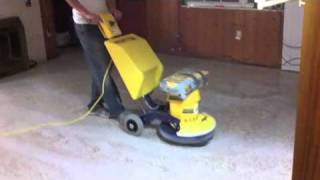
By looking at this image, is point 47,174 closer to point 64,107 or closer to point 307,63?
point 64,107

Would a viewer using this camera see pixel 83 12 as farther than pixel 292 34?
No

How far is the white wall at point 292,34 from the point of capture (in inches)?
157

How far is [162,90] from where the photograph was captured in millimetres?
2648

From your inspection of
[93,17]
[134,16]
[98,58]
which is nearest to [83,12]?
[93,17]

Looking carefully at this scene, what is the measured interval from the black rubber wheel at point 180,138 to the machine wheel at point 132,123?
6.1 inches

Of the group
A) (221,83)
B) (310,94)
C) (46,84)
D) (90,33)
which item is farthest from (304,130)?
(46,84)

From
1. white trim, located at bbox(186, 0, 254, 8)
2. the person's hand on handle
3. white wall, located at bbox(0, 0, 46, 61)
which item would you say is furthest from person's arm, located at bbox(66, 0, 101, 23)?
white trim, located at bbox(186, 0, 254, 8)

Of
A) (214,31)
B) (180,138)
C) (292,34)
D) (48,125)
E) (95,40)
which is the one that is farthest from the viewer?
(214,31)

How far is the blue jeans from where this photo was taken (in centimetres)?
291

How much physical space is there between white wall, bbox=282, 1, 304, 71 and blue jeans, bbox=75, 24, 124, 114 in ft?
6.43

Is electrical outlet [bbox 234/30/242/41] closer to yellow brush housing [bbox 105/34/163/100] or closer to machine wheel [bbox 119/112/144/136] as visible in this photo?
yellow brush housing [bbox 105/34/163/100]

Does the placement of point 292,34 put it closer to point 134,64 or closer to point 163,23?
point 163,23

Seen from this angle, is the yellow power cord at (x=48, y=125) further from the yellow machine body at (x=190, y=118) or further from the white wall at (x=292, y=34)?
the white wall at (x=292, y=34)

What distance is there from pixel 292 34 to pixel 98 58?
2130 millimetres
